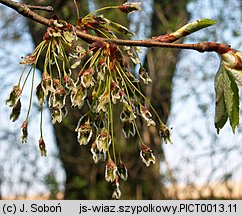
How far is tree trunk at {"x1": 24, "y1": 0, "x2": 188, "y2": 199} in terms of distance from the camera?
3924 millimetres

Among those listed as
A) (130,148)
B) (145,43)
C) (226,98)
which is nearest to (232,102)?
(226,98)

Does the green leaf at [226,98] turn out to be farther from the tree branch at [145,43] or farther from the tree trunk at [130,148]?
the tree trunk at [130,148]

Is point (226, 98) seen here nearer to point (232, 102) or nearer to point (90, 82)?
point (232, 102)

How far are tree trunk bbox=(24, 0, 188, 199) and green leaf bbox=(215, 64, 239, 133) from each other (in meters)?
2.99

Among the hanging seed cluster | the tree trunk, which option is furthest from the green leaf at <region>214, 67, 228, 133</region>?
the tree trunk

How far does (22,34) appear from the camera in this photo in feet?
14.7

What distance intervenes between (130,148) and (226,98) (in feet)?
10.4

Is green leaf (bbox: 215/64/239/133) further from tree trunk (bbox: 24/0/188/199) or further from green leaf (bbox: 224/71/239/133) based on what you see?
tree trunk (bbox: 24/0/188/199)

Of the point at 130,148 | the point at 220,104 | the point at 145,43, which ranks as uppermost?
the point at 145,43

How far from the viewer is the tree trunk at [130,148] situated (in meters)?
3.92

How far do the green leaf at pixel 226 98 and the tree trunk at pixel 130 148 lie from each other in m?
2.99

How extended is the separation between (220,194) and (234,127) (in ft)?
11.6

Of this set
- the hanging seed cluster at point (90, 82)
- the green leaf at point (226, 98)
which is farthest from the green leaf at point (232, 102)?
the hanging seed cluster at point (90, 82)

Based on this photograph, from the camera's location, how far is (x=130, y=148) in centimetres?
390
